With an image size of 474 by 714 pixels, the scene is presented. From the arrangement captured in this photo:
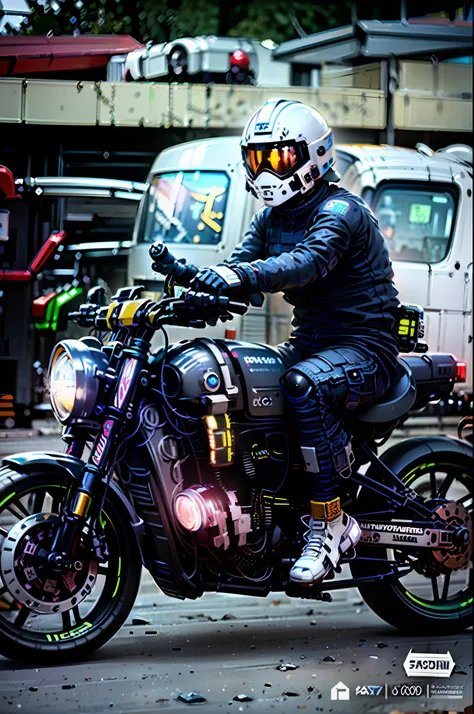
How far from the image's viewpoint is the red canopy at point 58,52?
4.44 meters

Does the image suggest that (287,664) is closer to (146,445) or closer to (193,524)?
(193,524)

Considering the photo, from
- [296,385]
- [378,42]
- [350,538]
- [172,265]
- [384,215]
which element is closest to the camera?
[172,265]

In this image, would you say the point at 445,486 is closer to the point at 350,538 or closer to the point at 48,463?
the point at 350,538

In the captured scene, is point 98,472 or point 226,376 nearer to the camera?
point 98,472

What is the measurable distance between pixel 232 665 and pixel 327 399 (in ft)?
3.34

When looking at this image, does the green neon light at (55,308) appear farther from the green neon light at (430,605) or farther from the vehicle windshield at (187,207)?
the green neon light at (430,605)

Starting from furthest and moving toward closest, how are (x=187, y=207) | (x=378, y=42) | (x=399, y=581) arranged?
(x=187, y=207)
(x=378, y=42)
(x=399, y=581)

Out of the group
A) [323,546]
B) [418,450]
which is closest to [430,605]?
[418,450]

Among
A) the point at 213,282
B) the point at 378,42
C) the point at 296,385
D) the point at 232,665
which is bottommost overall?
the point at 232,665

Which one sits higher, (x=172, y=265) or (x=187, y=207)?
(x=187, y=207)

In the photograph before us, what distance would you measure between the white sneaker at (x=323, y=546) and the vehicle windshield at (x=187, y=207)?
192 centimetres

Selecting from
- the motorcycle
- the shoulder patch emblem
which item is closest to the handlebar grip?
the motorcycle

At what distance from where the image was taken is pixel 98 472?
365cm

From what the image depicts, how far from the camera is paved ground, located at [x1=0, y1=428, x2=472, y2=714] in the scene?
138 inches
